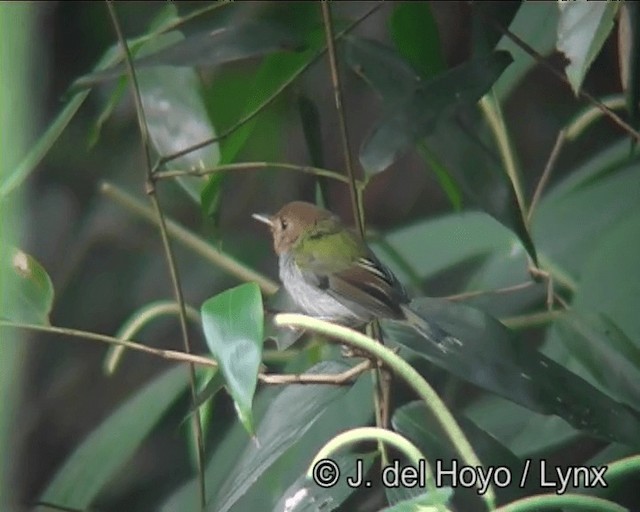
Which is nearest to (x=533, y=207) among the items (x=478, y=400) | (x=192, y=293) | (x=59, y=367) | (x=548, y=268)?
(x=548, y=268)

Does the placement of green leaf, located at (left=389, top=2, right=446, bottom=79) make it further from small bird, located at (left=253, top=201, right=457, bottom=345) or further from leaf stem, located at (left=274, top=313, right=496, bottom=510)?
leaf stem, located at (left=274, top=313, right=496, bottom=510)

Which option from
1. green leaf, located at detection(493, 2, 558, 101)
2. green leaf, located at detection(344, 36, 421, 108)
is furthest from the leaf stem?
green leaf, located at detection(493, 2, 558, 101)

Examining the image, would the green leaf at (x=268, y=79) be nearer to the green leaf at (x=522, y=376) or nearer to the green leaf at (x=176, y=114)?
the green leaf at (x=176, y=114)

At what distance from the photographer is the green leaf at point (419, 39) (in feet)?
2.89

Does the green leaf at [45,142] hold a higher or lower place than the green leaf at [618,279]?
higher

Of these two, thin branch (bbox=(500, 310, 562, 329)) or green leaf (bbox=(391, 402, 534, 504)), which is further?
thin branch (bbox=(500, 310, 562, 329))

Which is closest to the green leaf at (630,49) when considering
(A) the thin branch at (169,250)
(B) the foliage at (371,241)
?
(B) the foliage at (371,241)

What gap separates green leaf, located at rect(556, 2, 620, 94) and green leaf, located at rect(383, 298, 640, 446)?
0.57 ft

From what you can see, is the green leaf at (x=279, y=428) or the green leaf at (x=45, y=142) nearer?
the green leaf at (x=279, y=428)

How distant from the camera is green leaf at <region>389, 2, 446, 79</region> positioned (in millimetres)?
880

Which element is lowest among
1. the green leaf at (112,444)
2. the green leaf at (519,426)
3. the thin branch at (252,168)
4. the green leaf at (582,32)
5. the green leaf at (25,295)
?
the green leaf at (112,444)

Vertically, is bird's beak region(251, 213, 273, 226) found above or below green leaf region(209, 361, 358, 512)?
above

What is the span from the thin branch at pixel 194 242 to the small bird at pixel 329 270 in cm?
3

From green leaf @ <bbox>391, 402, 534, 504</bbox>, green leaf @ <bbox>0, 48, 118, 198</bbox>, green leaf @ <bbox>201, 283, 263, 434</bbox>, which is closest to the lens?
green leaf @ <bbox>201, 283, 263, 434</bbox>
